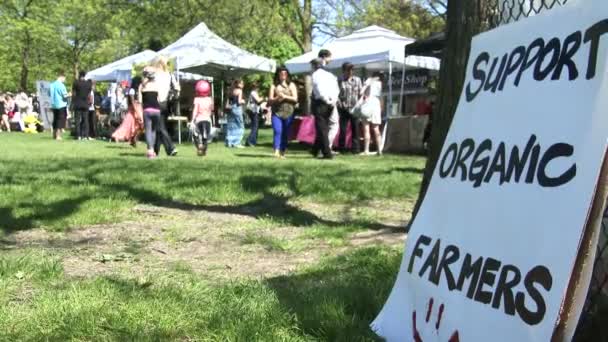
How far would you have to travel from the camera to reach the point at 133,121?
15930 mm

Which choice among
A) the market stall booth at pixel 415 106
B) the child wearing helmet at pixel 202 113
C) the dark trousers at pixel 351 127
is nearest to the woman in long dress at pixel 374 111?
the dark trousers at pixel 351 127

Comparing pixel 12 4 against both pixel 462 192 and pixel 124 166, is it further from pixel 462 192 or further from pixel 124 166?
pixel 462 192

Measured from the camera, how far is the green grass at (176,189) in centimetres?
581

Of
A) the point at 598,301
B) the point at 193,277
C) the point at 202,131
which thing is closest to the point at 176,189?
the point at 193,277

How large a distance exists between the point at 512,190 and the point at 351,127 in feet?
40.6

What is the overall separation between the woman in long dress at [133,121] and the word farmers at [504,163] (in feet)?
42.8

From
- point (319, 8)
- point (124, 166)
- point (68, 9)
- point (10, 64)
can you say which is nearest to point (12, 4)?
point (68, 9)

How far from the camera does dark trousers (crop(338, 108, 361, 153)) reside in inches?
562

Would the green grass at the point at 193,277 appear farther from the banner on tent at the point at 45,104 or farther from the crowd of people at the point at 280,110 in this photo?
the banner on tent at the point at 45,104

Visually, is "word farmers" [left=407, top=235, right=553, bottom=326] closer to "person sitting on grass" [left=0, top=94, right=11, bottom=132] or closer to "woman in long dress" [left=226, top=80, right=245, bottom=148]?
"woman in long dress" [left=226, top=80, right=245, bottom=148]

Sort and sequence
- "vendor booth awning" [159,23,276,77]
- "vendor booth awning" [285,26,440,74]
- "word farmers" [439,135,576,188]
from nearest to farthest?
"word farmers" [439,135,576,188] < "vendor booth awning" [285,26,440,74] < "vendor booth awning" [159,23,276,77]

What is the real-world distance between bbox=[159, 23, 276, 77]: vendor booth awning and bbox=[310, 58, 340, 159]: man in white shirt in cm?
675

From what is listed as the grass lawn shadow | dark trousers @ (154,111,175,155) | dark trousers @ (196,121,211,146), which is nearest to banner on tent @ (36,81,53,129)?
dark trousers @ (196,121,211,146)

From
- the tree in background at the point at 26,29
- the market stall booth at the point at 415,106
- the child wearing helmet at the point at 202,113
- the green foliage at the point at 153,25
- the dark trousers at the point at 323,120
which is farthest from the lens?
the tree in background at the point at 26,29
